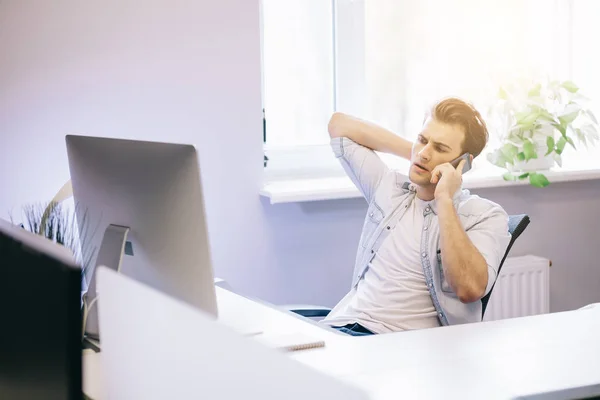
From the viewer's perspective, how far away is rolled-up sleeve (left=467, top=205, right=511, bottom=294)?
210 centimetres

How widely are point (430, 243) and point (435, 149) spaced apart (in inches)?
10.3

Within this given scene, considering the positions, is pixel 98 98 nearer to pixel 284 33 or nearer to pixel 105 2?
pixel 105 2

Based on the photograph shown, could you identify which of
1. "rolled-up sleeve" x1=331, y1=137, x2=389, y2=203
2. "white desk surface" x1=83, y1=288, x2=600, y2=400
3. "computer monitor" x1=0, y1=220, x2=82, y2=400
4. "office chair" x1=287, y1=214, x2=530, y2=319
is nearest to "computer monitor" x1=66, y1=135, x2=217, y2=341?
"white desk surface" x1=83, y1=288, x2=600, y2=400

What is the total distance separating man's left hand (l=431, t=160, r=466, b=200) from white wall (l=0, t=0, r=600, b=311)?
90 centimetres

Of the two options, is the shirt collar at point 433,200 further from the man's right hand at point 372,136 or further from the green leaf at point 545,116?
the green leaf at point 545,116

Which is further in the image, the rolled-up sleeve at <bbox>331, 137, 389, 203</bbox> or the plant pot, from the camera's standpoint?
the plant pot

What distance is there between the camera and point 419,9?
331 cm

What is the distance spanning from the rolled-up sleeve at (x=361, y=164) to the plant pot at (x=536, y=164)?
3.10ft

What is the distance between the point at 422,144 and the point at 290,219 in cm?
86

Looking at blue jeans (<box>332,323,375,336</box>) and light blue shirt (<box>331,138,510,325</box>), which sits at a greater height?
light blue shirt (<box>331,138,510,325</box>)

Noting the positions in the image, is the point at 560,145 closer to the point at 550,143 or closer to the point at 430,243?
→ the point at 550,143

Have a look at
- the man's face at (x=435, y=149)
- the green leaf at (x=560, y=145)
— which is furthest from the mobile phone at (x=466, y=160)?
the green leaf at (x=560, y=145)

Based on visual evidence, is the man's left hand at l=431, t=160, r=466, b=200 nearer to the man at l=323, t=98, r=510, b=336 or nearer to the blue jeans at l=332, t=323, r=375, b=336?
the man at l=323, t=98, r=510, b=336

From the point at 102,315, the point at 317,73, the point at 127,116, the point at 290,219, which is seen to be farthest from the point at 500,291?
the point at 102,315
